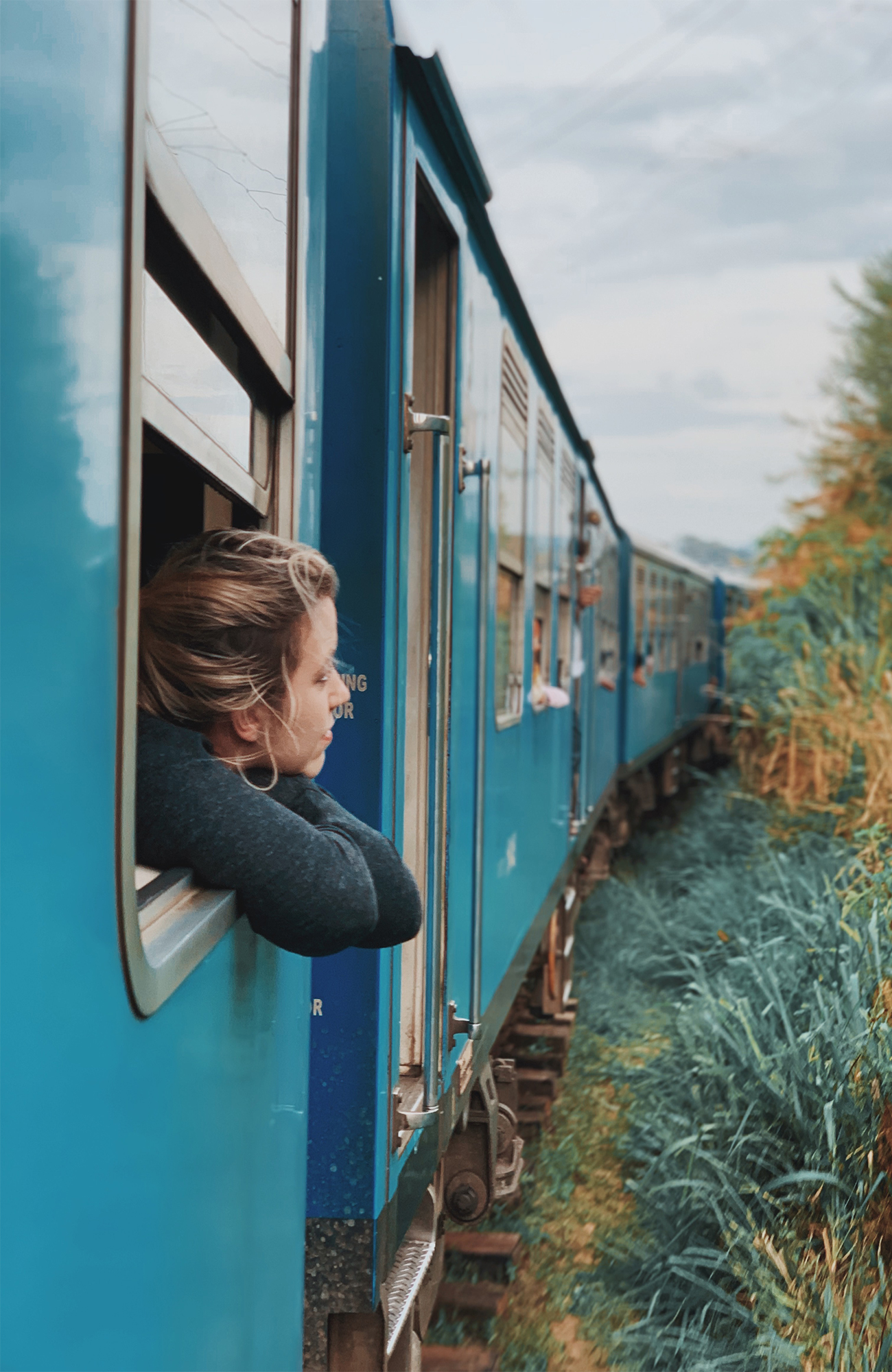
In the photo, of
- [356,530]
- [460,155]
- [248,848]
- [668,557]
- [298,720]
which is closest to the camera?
[248,848]

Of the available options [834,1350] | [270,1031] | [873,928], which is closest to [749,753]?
[873,928]

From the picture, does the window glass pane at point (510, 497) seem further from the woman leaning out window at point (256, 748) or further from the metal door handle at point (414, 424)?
the woman leaning out window at point (256, 748)

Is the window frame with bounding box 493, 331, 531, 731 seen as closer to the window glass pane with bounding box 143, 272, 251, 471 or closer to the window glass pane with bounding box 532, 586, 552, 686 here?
the window glass pane with bounding box 532, 586, 552, 686

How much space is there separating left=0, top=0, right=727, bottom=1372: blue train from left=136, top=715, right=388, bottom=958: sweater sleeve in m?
0.06

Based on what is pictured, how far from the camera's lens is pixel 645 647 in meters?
13.1

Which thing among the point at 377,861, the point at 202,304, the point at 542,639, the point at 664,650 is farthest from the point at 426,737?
the point at 664,650

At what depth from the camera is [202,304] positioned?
4.93 ft

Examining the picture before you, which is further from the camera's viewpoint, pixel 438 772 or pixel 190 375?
pixel 438 772

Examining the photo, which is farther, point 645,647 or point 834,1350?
point 645,647

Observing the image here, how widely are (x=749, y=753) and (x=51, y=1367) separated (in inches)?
408

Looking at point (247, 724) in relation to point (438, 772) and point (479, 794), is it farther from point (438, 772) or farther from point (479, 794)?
point (479, 794)

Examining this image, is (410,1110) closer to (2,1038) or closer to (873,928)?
(2,1038)

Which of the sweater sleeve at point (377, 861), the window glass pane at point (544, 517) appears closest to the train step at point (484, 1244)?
the window glass pane at point (544, 517)

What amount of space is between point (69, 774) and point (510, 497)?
10.9ft
